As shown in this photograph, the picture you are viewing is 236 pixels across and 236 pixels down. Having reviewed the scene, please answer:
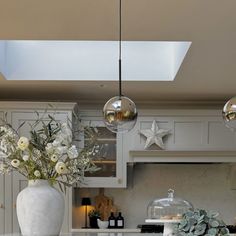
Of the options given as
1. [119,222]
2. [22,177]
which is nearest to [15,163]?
[22,177]

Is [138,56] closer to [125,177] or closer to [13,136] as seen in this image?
[125,177]

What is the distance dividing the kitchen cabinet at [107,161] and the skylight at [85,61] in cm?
130

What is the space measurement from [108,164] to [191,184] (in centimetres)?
116

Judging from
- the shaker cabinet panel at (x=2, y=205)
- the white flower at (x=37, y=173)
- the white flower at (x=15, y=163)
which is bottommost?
the shaker cabinet panel at (x=2, y=205)

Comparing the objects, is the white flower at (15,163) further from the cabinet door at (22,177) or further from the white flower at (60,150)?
the cabinet door at (22,177)

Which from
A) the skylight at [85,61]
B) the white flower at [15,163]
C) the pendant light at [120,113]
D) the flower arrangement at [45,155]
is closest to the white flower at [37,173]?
the flower arrangement at [45,155]

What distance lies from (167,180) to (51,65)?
242cm

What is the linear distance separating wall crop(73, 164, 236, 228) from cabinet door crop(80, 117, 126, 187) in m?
0.43

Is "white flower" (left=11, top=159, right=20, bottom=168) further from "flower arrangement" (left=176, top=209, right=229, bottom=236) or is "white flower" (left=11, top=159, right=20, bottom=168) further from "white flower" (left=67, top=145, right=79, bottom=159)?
"flower arrangement" (left=176, top=209, right=229, bottom=236)

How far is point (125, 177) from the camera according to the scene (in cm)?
558

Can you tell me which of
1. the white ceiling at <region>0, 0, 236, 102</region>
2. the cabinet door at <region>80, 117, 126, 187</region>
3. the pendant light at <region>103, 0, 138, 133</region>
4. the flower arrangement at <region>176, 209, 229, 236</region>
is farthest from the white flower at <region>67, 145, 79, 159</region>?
the cabinet door at <region>80, 117, 126, 187</region>

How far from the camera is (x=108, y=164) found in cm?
563

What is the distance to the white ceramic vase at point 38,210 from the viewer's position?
2381 mm

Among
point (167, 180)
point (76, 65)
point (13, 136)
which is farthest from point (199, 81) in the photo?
point (13, 136)
